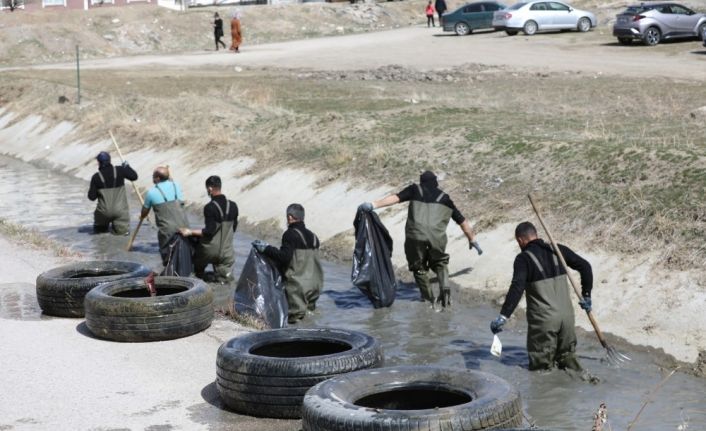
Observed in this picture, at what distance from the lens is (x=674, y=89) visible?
2814cm

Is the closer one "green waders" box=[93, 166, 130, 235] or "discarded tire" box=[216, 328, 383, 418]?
"discarded tire" box=[216, 328, 383, 418]

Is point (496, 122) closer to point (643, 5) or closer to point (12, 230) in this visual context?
point (12, 230)

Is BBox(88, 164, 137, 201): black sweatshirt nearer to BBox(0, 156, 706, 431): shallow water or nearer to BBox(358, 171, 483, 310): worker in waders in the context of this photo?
BBox(0, 156, 706, 431): shallow water

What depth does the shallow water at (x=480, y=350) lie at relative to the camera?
1066 centimetres

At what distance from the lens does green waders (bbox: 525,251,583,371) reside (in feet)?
36.0

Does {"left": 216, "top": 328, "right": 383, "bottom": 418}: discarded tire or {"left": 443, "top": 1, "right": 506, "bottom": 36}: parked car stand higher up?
{"left": 443, "top": 1, "right": 506, "bottom": 36}: parked car

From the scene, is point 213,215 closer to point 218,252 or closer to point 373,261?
point 218,252

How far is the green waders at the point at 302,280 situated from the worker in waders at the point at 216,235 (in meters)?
2.09

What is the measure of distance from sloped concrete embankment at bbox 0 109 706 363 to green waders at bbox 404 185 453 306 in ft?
3.06

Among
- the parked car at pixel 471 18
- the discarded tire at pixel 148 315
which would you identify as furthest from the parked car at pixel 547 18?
the discarded tire at pixel 148 315

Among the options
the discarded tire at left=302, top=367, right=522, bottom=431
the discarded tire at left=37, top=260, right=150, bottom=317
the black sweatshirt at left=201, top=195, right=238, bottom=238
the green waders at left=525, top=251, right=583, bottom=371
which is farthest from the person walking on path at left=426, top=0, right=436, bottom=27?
the discarded tire at left=302, top=367, right=522, bottom=431

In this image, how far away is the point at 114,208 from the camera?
64.5ft

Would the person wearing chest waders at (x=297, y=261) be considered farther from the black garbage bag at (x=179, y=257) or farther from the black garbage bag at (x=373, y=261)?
the black garbage bag at (x=179, y=257)

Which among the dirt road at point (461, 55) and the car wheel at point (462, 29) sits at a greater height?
the car wheel at point (462, 29)
